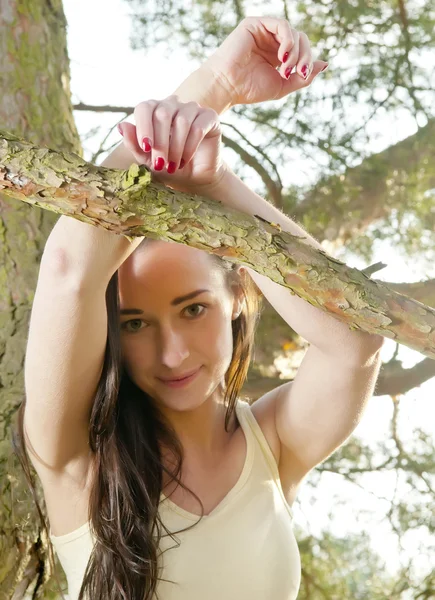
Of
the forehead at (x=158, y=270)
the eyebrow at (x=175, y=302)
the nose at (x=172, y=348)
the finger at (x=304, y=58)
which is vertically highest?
the finger at (x=304, y=58)

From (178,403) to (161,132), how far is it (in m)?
0.48

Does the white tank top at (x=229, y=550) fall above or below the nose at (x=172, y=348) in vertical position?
below

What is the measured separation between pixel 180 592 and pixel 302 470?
1.05ft

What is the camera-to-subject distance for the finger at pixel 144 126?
0.82m

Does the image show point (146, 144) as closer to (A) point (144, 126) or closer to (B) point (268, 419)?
(A) point (144, 126)

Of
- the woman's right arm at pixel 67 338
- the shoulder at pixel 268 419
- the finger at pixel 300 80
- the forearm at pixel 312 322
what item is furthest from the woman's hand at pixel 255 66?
the shoulder at pixel 268 419

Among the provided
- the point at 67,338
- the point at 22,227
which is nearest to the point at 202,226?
the point at 67,338

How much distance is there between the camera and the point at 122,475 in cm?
117

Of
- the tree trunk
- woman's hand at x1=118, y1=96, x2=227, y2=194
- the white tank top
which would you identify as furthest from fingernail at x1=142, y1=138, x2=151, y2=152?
the tree trunk

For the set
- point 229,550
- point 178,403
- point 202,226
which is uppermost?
point 202,226

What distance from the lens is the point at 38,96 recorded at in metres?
1.66

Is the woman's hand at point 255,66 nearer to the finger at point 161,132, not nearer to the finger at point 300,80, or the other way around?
the finger at point 300,80

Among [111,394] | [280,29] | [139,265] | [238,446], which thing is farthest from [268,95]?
[238,446]

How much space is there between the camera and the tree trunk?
4.38 feet
